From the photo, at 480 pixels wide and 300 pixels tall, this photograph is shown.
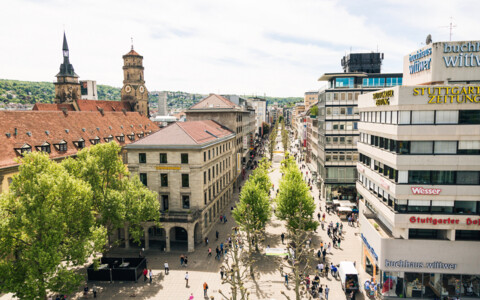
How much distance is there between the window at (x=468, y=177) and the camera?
96.4 ft

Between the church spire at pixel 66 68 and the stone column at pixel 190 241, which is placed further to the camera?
the church spire at pixel 66 68

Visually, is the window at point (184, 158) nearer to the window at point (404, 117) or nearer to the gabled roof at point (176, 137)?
the gabled roof at point (176, 137)

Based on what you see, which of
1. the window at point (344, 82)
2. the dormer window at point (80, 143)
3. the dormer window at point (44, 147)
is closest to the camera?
the dormer window at point (44, 147)

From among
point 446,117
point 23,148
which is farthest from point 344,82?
point 23,148

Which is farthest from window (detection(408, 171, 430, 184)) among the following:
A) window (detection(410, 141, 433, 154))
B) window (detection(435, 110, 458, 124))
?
window (detection(435, 110, 458, 124))

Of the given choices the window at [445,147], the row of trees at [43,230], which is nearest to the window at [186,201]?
the row of trees at [43,230]

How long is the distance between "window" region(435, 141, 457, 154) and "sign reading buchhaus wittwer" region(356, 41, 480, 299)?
3.2 inches

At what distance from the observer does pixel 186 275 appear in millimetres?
34625

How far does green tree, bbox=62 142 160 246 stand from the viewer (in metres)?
37.1

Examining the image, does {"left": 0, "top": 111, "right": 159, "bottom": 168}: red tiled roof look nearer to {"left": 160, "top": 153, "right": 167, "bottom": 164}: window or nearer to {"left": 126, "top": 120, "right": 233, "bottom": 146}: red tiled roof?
{"left": 126, "top": 120, "right": 233, "bottom": 146}: red tiled roof

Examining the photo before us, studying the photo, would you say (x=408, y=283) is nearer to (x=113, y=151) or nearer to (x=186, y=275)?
(x=186, y=275)

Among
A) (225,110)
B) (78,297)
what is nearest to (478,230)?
(78,297)

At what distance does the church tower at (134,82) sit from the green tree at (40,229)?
87.5 meters

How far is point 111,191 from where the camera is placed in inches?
1480
